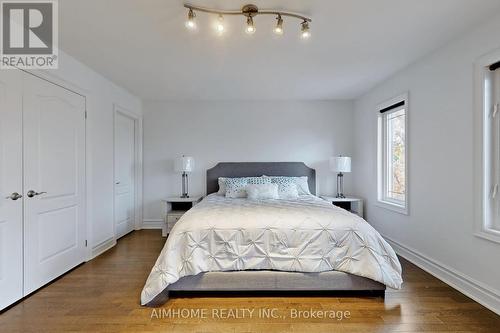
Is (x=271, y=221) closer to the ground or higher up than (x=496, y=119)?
closer to the ground

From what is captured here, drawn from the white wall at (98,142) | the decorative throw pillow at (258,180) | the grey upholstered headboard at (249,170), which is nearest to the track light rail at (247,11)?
the white wall at (98,142)

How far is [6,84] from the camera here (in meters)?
2.25

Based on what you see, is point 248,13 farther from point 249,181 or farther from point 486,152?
point 249,181

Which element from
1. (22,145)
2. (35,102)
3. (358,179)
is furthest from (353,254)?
(35,102)

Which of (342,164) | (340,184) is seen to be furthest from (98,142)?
(340,184)

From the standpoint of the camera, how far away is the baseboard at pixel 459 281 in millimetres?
2170

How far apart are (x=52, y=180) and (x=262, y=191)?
2.54 metres

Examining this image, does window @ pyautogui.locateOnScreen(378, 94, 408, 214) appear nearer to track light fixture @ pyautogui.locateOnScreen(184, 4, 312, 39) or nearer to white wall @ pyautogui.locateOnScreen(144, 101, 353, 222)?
white wall @ pyautogui.locateOnScreen(144, 101, 353, 222)

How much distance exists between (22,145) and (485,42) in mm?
Answer: 4098

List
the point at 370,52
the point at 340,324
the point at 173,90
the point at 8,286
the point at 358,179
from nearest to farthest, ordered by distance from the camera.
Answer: the point at 340,324 → the point at 8,286 → the point at 370,52 → the point at 173,90 → the point at 358,179

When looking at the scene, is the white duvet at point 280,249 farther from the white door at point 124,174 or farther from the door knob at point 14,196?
the white door at point 124,174

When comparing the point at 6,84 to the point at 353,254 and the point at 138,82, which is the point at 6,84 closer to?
the point at 138,82

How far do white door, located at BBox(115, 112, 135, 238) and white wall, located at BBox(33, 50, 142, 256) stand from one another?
0.34 metres

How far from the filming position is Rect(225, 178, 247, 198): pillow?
4207 mm
